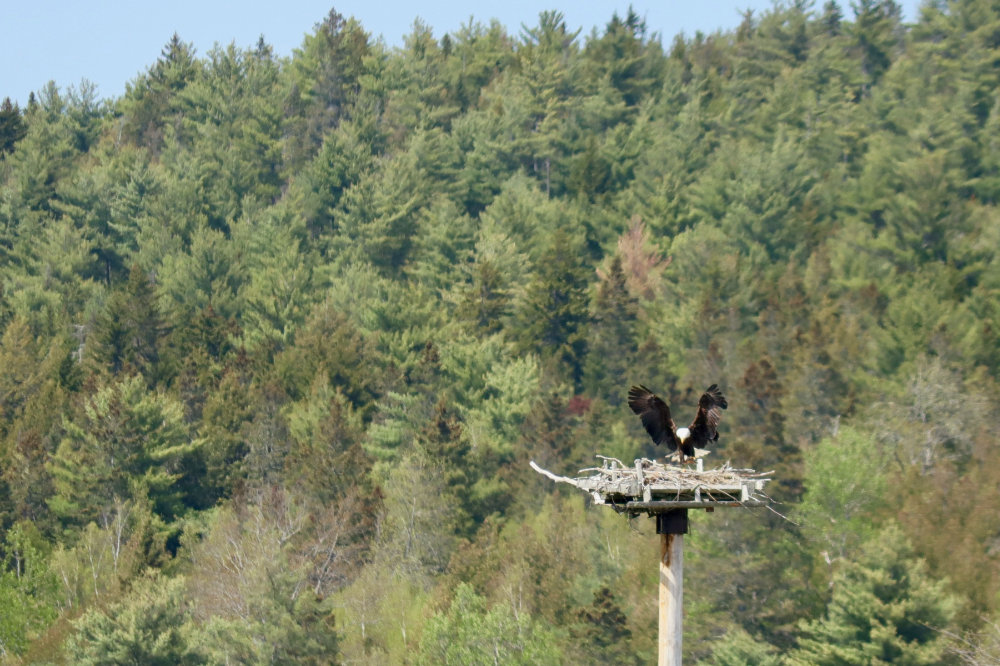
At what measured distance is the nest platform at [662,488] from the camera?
12289 mm

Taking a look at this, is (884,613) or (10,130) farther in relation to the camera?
(10,130)

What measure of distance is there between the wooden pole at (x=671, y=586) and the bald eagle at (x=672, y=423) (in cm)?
217

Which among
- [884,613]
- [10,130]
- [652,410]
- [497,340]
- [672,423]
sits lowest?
[884,613]

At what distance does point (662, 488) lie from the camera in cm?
1237

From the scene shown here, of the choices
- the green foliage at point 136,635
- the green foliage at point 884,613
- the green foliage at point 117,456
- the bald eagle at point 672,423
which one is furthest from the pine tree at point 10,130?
the bald eagle at point 672,423

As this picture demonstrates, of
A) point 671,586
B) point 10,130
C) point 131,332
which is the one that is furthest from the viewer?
point 10,130

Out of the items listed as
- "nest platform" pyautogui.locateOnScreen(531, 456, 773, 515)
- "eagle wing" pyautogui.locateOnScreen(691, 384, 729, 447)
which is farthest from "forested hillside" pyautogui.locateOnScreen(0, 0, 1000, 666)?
"nest platform" pyautogui.locateOnScreen(531, 456, 773, 515)

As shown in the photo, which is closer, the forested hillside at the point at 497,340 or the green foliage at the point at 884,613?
the green foliage at the point at 884,613

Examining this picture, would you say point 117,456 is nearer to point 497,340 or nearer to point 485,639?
point 497,340

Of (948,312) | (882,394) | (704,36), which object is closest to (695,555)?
(882,394)

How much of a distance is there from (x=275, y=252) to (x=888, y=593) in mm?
50213

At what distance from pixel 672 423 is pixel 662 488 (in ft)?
8.19

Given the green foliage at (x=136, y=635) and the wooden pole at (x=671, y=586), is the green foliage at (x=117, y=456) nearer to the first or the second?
→ the green foliage at (x=136, y=635)

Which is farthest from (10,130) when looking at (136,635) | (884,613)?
(884,613)
